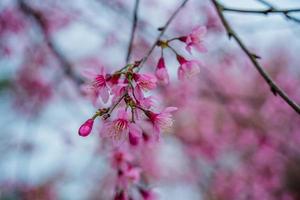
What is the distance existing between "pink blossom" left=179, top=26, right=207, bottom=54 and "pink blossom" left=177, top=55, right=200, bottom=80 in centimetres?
5

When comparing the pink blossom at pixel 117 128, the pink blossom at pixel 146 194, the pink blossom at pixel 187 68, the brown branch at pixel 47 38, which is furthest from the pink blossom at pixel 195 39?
the brown branch at pixel 47 38

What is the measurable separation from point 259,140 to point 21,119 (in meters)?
3.05

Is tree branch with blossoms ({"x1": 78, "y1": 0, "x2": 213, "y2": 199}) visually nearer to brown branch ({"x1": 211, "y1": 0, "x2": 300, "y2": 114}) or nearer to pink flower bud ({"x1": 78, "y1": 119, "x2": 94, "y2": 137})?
pink flower bud ({"x1": 78, "y1": 119, "x2": 94, "y2": 137})

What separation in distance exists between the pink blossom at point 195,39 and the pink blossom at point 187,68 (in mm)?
46

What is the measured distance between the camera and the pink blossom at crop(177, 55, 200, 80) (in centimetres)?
151

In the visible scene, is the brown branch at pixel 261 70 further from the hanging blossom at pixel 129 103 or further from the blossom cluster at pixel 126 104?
the blossom cluster at pixel 126 104

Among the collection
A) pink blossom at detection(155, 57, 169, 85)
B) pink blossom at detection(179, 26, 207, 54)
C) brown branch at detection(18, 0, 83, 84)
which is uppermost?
brown branch at detection(18, 0, 83, 84)

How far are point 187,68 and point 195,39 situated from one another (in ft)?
0.40

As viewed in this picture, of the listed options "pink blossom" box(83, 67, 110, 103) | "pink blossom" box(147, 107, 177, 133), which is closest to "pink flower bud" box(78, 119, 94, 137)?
"pink blossom" box(83, 67, 110, 103)

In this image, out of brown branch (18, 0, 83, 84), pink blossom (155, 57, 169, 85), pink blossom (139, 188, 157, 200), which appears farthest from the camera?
brown branch (18, 0, 83, 84)

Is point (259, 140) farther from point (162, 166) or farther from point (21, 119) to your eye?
point (162, 166)

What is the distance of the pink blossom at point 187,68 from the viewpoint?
1514 millimetres

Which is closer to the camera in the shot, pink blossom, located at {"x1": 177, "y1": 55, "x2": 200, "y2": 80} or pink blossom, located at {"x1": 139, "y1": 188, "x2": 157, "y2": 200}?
pink blossom, located at {"x1": 177, "y1": 55, "x2": 200, "y2": 80}

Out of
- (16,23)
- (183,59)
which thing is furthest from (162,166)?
(183,59)
